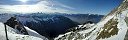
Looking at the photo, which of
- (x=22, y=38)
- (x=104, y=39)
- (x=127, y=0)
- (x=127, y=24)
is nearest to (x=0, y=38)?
(x=22, y=38)

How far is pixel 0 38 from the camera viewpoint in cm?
15162

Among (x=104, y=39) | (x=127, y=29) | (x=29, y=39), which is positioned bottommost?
(x=29, y=39)

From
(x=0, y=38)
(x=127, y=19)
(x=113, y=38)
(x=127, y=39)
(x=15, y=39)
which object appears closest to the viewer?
(x=127, y=39)

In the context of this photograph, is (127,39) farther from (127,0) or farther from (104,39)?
(127,0)

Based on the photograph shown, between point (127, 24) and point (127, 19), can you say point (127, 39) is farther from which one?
point (127, 19)

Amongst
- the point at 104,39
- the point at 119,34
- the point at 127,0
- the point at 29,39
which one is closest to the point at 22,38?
the point at 29,39

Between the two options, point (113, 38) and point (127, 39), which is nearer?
point (127, 39)

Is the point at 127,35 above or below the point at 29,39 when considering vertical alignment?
above

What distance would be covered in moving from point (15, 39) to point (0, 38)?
20.9 m

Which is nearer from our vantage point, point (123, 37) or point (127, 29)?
point (123, 37)

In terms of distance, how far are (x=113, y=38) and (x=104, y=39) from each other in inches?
378

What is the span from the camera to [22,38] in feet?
602

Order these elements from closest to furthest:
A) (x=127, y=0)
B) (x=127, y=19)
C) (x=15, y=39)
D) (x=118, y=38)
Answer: (x=118, y=38)
(x=127, y=19)
(x=127, y=0)
(x=15, y=39)

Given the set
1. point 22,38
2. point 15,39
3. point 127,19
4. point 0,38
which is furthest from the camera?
point 22,38
